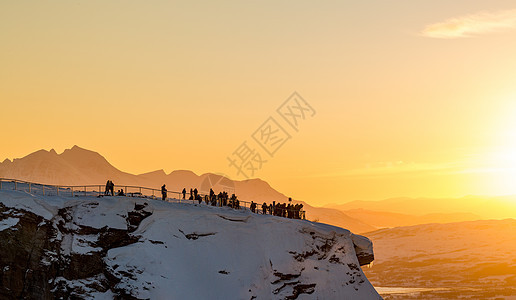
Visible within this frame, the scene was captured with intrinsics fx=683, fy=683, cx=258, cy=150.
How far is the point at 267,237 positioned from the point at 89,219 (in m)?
17.3

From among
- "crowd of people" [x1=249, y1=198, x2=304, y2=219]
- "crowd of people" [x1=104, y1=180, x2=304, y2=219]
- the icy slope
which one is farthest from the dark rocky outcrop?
"crowd of people" [x1=249, y1=198, x2=304, y2=219]

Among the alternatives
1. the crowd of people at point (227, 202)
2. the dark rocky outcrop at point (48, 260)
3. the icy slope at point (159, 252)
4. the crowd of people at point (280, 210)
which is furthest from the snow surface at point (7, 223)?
the crowd of people at point (280, 210)

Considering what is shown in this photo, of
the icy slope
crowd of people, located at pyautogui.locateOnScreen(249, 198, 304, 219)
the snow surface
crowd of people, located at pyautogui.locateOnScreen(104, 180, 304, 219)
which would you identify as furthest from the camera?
crowd of people, located at pyautogui.locateOnScreen(249, 198, 304, 219)

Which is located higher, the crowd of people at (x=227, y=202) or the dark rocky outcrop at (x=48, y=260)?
the crowd of people at (x=227, y=202)

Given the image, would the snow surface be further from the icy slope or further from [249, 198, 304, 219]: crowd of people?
[249, 198, 304, 219]: crowd of people

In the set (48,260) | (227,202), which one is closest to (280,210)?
(227,202)

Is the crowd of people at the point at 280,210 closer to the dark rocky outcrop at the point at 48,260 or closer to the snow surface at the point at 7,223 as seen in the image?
the dark rocky outcrop at the point at 48,260

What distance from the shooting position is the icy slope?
161ft

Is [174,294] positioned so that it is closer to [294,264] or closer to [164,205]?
[164,205]

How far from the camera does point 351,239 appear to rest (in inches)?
2813

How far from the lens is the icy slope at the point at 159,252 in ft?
161

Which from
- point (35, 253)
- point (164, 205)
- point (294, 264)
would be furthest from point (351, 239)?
point (35, 253)

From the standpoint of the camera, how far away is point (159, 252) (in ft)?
175

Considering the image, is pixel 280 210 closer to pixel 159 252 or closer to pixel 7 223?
pixel 159 252
